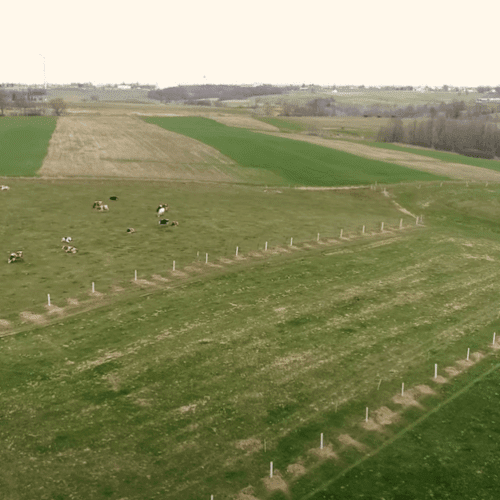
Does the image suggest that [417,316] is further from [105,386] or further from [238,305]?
[105,386]

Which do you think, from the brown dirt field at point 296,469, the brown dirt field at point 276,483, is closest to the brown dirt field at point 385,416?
the brown dirt field at point 296,469

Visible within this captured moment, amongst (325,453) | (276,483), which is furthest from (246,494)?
(325,453)

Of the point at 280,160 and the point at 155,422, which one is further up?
the point at 280,160

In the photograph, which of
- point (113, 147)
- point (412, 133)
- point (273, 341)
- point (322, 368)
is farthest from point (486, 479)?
point (412, 133)

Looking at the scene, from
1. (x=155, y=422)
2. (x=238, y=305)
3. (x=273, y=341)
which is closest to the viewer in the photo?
(x=155, y=422)

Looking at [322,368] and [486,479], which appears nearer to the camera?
[486,479]

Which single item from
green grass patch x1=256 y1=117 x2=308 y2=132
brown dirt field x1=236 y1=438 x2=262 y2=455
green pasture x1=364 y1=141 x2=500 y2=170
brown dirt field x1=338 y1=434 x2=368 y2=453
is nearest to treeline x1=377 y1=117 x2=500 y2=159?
green pasture x1=364 y1=141 x2=500 y2=170

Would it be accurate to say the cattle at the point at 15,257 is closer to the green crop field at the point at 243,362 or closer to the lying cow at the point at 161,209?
the green crop field at the point at 243,362
